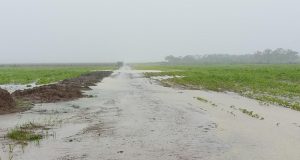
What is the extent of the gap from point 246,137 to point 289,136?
1169 mm

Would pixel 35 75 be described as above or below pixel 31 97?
below

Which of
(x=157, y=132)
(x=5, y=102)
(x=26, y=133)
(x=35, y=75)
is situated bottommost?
(x=35, y=75)

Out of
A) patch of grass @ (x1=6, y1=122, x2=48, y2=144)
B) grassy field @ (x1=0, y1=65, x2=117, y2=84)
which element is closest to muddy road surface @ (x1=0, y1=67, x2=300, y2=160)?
patch of grass @ (x1=6, y1=122, x2=48, y2=144)

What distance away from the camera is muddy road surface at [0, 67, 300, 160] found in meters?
9.41

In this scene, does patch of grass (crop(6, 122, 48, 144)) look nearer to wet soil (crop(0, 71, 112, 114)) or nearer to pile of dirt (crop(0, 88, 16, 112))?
pile of dirt (crop(0, 88, 16, 112))

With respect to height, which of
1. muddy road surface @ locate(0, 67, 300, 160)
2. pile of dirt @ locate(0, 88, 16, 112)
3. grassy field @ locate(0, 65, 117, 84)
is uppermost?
pile of dirt @ locate(0, 88, 16, 112)

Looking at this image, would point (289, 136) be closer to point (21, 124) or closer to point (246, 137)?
point (246, 137)

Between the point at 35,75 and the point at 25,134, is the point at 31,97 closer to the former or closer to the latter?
the point at 25,134

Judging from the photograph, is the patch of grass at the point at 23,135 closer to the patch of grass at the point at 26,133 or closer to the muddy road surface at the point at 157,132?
the patch of grass at the point at 26,133

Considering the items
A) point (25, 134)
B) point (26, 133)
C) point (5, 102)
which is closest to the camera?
point (25, 134)

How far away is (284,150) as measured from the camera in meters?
9.82

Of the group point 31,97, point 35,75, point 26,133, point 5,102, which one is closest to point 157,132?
point 26,133

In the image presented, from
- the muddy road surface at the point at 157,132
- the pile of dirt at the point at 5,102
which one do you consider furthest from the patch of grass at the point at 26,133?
the pile of dirt at the point at 5,102

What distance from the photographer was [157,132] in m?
12.1
